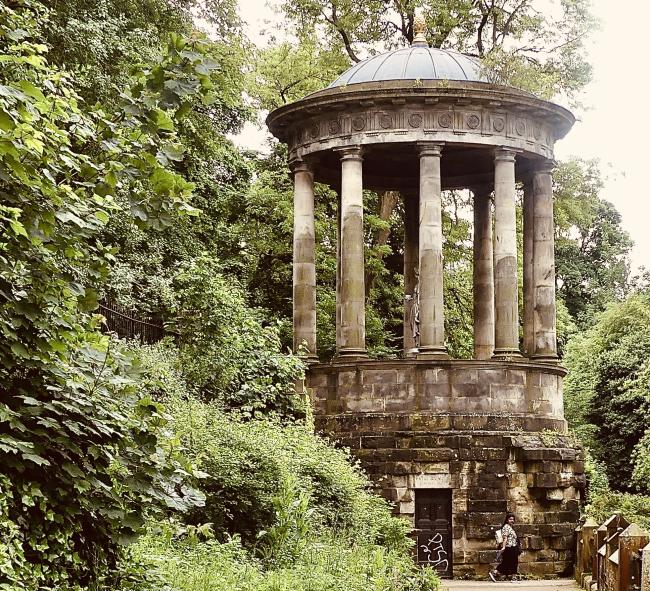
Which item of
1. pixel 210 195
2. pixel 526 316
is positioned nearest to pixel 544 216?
pixel 526 316

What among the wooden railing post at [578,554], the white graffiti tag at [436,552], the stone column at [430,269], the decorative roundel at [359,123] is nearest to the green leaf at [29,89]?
the wooden railing post at [578,554]

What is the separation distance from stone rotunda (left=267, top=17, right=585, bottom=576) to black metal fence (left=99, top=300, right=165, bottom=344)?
172 inches

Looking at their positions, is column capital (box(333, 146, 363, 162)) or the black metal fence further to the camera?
column capital (box(333, 146, 363, 162))

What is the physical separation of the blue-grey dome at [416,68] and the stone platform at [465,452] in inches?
283

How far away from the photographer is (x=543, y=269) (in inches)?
1207

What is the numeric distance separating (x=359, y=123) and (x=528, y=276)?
20.0ft

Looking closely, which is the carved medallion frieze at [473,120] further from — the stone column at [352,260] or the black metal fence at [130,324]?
the black metal fence at [130,324]

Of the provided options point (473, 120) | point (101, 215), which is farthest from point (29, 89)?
point (473, 120)

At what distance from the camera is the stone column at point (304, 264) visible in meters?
30.5

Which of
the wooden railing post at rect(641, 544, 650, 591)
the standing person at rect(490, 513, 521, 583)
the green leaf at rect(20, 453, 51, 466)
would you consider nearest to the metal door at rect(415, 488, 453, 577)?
the standing person at rect(490, 513, 521, 583)

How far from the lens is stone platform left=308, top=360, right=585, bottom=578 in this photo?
2672 centimetres

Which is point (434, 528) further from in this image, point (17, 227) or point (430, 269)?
point (17, 227)

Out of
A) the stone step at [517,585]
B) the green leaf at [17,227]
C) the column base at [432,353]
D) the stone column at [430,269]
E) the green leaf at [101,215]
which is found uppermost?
the stone column at [430,269]

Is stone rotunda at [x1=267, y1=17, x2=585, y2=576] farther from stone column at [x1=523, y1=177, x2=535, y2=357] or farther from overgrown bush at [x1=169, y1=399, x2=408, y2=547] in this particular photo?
overgrown bush at [x1=169, y1=399, x2=408, y2=547]
